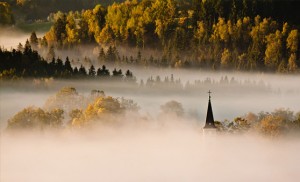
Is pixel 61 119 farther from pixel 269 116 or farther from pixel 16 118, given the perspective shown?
pixel 269 116

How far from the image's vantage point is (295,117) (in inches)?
2473

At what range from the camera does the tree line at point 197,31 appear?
205ft

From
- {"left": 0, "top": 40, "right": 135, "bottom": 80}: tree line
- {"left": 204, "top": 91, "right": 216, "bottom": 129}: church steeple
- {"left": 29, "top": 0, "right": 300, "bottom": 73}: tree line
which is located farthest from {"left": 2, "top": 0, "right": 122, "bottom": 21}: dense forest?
{"left": 204, "top": 91, "right": 216, "bottom": 129}: church steeple

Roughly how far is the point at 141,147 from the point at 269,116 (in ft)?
11.6

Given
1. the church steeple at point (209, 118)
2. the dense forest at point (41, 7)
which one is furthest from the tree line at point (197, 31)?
the church steeple at point (209, 118)

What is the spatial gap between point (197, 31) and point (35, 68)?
435 cm

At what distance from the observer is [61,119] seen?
2436 inches

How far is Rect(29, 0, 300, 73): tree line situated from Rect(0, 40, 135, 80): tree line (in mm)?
717

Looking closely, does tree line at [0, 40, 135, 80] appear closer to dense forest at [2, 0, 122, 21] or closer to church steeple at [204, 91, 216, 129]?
dense forest at [2, 0, 122, 21]

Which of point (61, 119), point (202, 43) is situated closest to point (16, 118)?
point (61, 119)

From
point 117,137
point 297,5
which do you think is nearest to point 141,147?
point 117,137

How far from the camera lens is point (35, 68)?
6153 cm

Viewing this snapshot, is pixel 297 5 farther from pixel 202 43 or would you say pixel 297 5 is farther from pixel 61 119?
pixel 61 119

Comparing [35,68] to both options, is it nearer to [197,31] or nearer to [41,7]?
[41,7]
